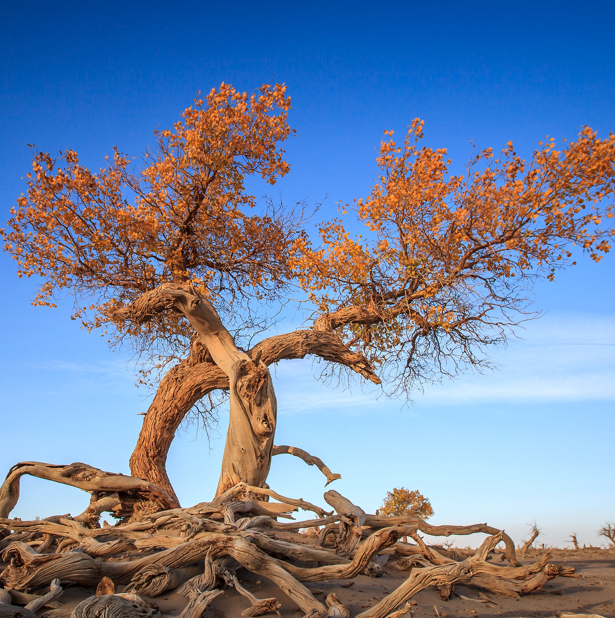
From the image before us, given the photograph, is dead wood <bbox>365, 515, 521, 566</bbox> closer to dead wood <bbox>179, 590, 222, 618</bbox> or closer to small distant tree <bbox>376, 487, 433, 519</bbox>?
dead wood <bbox>179, 590, 222, 618</bbox>

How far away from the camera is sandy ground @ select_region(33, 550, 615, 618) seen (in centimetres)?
520

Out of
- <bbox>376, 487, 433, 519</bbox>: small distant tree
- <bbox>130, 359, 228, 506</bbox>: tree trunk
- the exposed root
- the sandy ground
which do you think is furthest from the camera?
<bbox>376, 487, 433, 519</bbox>: small distant tree

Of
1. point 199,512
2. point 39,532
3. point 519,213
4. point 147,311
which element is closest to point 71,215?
point 147,311

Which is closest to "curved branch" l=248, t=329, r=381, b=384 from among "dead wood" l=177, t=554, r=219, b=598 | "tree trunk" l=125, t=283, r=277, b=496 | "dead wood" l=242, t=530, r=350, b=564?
"tree trunk" l=125, t=283, r=277, b=496

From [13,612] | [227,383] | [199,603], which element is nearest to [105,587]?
[13,612]

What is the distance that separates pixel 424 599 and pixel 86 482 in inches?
297

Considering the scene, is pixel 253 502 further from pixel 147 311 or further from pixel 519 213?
pixel 519 213

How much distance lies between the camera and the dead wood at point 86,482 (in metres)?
10.6

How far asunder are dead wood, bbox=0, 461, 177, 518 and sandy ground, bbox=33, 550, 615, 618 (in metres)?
5.18

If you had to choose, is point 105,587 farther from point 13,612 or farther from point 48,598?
point 13,612

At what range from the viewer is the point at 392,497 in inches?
834

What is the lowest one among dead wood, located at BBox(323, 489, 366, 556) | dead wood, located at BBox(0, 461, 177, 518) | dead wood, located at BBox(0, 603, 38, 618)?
dead wood, located at BBox(0, 603, 38, 618)

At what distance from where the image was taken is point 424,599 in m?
5.89

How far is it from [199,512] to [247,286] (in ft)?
28.0
